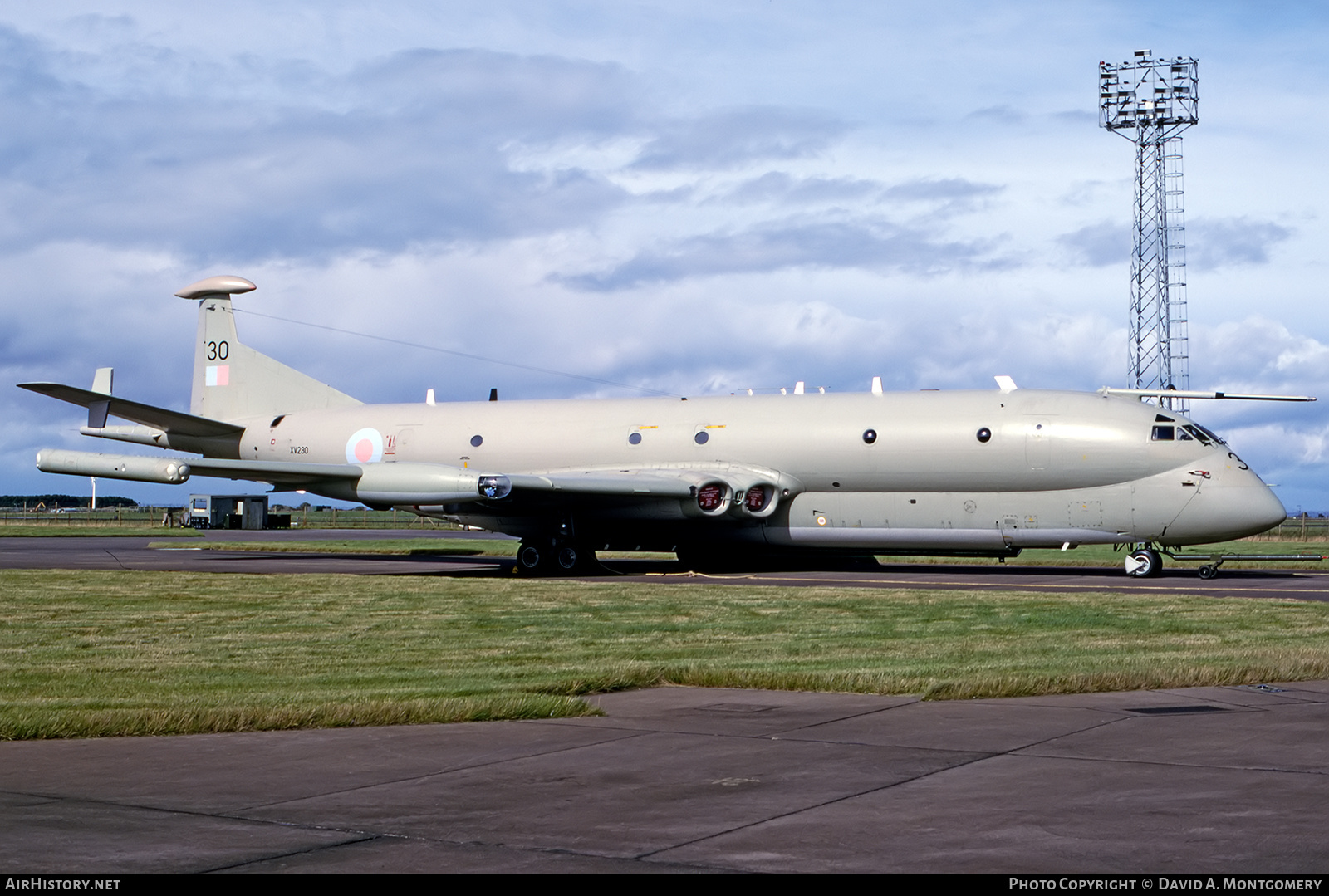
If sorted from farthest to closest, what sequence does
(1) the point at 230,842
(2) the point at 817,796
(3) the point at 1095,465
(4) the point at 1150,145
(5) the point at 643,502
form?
(4) the point at 1150,145 < (5) the point at 643,502 < (3) the point at 1095,465 < (2) the point at 817,796 < (1) the point at 230,842

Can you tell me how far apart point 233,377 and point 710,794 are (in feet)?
108

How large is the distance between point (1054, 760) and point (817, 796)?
5.05 feet

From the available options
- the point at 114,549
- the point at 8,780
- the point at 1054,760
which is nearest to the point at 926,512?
the point at 1054,760

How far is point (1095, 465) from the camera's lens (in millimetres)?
25375

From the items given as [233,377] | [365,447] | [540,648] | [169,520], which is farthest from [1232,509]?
[169,520]

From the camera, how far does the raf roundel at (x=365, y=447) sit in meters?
33.2

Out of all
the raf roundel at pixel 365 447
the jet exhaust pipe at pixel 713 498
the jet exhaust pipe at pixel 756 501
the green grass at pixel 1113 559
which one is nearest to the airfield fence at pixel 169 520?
the raf roundel at pixel 365 447

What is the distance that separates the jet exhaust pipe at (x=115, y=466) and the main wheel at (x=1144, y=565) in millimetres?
19007

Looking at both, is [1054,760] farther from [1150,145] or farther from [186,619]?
[1150,145]

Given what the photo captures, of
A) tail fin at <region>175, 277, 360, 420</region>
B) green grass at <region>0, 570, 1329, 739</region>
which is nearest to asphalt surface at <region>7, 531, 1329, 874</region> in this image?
green grass at <region>0, 570, 1329, 739</region>

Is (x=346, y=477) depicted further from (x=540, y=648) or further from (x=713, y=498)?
(x=540, y=648)

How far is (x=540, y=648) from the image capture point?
13.2 meters

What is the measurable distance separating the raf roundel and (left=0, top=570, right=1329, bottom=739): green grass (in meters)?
10.9

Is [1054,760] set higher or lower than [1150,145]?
lower
